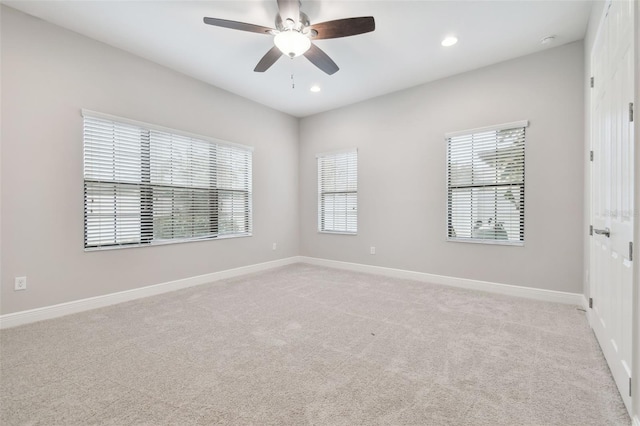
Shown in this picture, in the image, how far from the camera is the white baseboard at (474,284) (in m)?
3.27

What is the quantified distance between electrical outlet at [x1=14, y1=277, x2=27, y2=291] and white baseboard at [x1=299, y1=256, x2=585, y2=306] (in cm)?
402

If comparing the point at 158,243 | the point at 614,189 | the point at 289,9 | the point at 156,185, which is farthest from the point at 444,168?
the point at 158,243

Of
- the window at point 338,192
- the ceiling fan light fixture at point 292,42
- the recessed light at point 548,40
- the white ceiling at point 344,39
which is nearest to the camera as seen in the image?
the ceiling fan light fixture at point 292,42

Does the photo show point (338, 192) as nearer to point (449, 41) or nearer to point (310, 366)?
point (449, 41)

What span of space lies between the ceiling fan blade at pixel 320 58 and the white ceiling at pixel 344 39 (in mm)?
317

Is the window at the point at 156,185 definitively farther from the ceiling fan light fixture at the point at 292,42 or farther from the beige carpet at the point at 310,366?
the ceiling fan light fixture at the point at 292,42

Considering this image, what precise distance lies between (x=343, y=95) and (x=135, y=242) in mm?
3701

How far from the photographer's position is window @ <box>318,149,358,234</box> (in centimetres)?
513

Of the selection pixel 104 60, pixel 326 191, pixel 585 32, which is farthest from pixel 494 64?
pixel 104 60

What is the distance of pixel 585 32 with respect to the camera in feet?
9.93

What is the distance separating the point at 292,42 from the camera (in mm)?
2498

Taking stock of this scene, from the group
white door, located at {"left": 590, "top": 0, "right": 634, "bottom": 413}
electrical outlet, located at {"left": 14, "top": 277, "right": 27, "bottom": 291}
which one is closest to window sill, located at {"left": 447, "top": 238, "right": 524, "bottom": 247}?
white door, located at {"left": 590, "top": 0, "right": 634, "bottom": 413}

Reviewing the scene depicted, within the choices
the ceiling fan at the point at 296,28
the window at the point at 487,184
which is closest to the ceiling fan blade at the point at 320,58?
the ceiling fan at the point at 296,28

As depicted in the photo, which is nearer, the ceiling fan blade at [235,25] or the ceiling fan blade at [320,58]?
the ceiling fan blade at [235,25]
